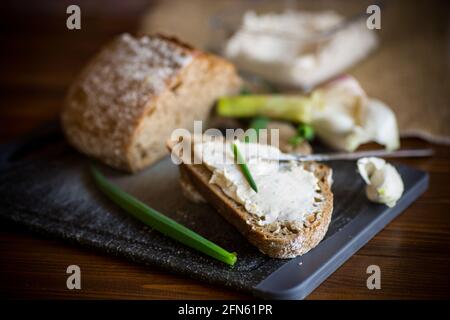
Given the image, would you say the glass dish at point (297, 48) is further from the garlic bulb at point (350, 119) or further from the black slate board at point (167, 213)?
the black slate board at point (167, 213)

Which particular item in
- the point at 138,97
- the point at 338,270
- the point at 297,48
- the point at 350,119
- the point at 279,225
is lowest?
the point at 338,270

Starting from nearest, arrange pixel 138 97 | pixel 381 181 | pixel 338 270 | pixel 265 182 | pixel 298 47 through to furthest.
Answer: pixel 338 270 < pixel 265 182 < pixel 381 181 < pixel 138 97 < pixel 298 47

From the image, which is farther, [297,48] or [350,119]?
[297,48]

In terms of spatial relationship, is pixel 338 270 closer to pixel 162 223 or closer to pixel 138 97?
pixel 162 223

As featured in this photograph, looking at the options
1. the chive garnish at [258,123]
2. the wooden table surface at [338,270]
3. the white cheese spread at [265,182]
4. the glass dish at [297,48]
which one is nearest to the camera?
the wooden table surface at [338,270]

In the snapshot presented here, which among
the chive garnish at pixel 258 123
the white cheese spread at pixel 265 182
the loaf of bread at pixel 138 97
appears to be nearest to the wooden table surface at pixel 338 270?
the white cheese spread at pixel 265 182

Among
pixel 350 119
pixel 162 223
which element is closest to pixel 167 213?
pixel 162 223
